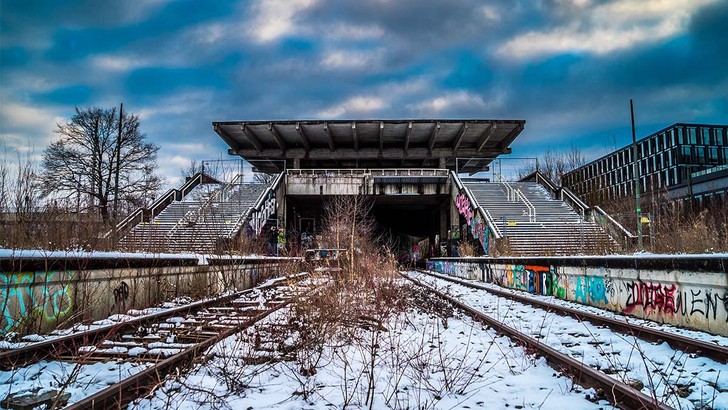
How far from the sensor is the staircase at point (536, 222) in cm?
2286

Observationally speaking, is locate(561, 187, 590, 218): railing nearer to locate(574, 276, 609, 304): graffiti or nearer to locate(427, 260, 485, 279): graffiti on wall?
locate(427, 260, 485, 279): graffiti on wall

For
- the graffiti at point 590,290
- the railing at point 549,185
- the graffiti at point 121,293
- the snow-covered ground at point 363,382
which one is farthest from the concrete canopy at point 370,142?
the snow-covered ground at point 363,382

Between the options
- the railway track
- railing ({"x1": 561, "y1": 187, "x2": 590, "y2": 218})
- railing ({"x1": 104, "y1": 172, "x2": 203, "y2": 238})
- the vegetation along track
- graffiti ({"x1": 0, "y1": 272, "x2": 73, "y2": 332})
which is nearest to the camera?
the railway track

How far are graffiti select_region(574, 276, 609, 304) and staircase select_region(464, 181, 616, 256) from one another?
7369 mm

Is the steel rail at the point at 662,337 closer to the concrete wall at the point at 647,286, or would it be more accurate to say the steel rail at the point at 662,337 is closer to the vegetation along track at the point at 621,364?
the vegetation along track at the point at 621,364

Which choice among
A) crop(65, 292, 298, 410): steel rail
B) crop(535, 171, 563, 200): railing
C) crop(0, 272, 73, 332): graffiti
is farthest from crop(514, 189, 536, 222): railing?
crop(65, 292, 298, 410): steel rail

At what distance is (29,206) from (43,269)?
3.62 metres

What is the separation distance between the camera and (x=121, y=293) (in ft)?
30.0

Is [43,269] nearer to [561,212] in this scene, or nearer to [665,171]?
[561,212]

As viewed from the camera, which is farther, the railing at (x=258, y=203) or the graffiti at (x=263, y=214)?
the graffiti at (x=263, y=214)

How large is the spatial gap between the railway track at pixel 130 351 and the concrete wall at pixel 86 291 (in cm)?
48

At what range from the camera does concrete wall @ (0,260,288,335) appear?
6539 mm

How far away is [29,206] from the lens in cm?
981

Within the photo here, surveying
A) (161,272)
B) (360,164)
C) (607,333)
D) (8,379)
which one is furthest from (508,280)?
(360,164)
